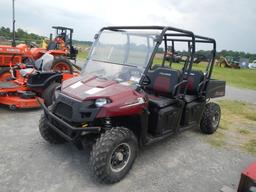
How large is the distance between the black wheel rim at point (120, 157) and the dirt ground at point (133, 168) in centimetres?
18

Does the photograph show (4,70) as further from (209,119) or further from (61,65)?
(209,119)

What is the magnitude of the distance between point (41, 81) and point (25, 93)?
443 millimetres

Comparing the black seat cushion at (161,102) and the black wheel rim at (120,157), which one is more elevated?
the black seat cushion at (161,102)

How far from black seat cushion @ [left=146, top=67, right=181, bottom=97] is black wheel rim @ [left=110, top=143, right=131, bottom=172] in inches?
54.8

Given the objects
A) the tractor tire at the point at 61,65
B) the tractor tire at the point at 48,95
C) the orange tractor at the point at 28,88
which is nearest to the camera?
the orange tractor at the point at 28,88

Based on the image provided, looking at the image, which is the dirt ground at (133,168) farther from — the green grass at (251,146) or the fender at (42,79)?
the fender at (42,79)

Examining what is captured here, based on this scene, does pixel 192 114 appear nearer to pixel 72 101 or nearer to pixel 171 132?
pixel 171 132

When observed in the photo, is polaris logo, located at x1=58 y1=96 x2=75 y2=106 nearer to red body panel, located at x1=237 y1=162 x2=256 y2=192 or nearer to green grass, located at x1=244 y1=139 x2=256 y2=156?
red body panel, located at x1=237 y1=162 x2=256 y2=192

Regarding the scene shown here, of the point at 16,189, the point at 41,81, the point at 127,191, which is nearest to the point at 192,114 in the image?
the point at 127,191

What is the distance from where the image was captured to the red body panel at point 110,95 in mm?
2922

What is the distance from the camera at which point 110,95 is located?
2967 mm

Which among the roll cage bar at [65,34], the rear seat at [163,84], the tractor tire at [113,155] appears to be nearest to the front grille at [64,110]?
the tractor tire at [113,155]

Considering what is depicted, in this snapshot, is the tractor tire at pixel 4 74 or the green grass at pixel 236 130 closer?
the green grass at pixel 236 130

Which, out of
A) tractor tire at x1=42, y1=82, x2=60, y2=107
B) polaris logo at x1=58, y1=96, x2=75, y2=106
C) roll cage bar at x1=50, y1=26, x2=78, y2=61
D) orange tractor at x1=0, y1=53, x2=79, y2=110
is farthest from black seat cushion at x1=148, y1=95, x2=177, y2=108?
roll cage bar at x1=50, y1=26, x2=78, y2=61
